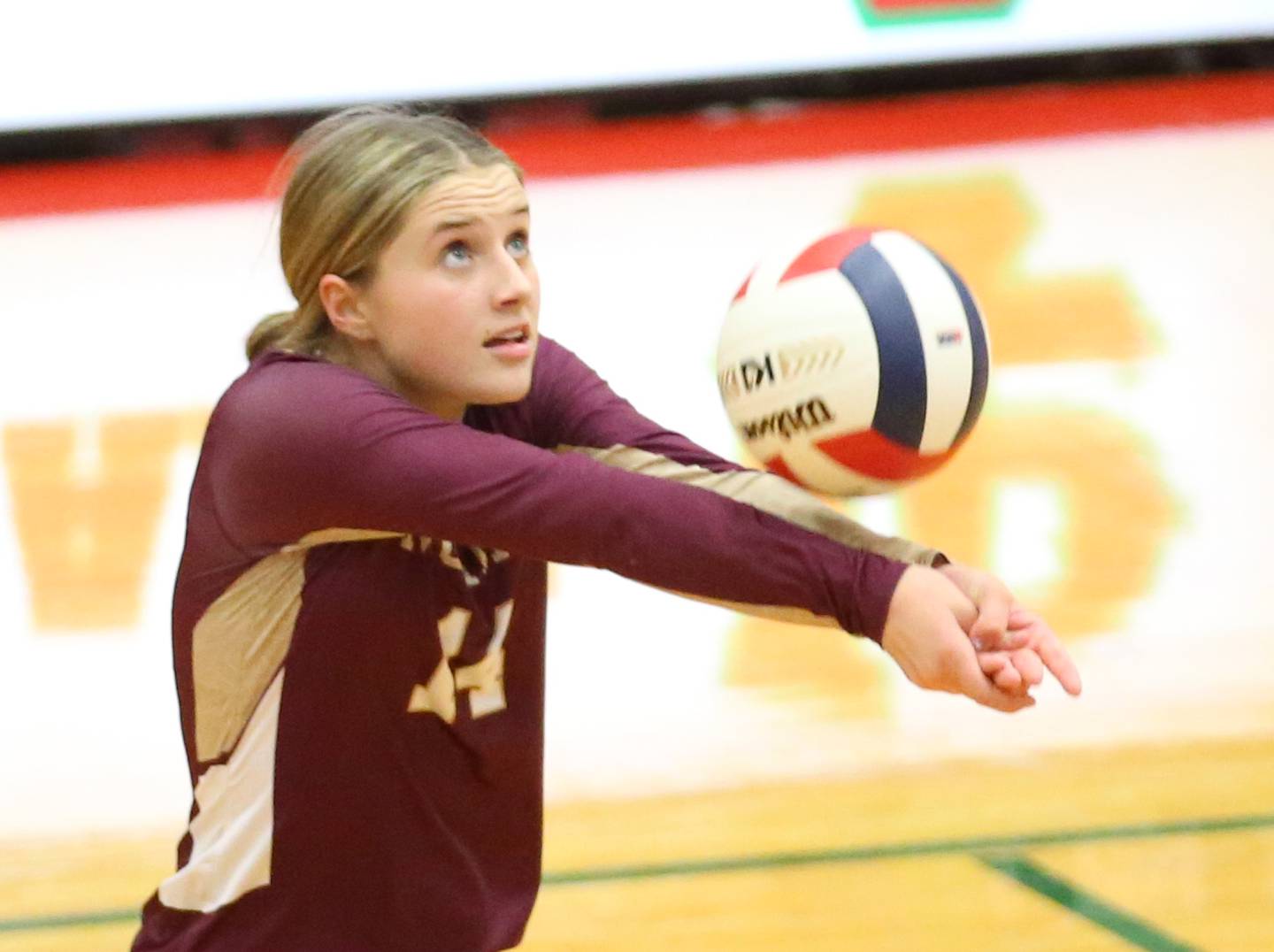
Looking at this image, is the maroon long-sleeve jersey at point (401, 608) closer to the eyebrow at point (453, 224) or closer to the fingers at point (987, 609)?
the fingers at point (987, 609)

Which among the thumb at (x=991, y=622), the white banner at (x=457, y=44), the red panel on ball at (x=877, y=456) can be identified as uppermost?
the white banner at (x=457, y=44)

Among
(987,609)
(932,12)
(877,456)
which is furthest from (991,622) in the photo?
(932,12)

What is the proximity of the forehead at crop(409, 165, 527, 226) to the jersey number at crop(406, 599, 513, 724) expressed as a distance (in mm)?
512

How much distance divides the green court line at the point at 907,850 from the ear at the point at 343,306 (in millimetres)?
1432

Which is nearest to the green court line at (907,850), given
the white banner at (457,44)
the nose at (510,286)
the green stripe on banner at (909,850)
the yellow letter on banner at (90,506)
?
the green stripe on banner at (909,850)

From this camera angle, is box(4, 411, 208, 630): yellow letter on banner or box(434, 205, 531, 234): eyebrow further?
box(4, 411, 208, 630): yellow letter on banner

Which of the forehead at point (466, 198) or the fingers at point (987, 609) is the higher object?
the forehead at point (466, 198)

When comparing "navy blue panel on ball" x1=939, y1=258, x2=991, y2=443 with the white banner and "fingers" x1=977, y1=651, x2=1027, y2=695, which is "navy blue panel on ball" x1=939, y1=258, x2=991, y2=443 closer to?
"fingers" x1=977, y1=651, x2=1027, y2=695

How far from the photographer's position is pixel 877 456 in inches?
87.9

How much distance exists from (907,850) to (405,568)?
1.46 metres

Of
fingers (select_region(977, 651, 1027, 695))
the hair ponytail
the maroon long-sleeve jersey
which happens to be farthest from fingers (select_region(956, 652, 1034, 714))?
the hair ponytail

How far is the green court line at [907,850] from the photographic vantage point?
3.38 meters

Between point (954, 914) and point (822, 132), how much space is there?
963 centimetres

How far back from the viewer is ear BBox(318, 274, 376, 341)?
2260mm
